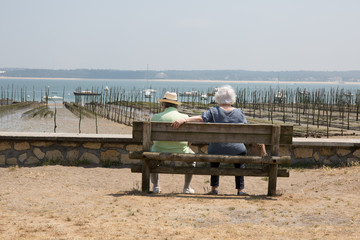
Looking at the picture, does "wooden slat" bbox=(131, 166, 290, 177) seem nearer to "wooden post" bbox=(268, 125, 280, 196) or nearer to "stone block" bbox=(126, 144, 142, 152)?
"wooden post" bbox=(268, 125, 280, 196)

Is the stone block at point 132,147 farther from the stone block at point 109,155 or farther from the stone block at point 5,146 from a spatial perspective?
the stone block at point 5,146

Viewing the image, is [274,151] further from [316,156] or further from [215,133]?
[316,156]

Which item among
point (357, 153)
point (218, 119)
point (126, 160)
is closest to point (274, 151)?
point (218, 119)

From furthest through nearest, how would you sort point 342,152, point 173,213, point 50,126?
point 50,126 < point 342,152 < point 173,213

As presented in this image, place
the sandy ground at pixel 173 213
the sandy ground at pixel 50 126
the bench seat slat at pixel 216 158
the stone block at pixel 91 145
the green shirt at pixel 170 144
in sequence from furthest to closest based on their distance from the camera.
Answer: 1. the sandy ground at pixel 50 126
2. the stone block at pixel 91 145
3. the green shirt at pixel 170 144
4. the bench seat slat at pixel 216 158
5. the sandy ground at pixel 173 213

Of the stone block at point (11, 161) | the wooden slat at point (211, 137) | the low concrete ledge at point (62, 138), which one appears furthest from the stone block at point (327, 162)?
the stone block at point (11, 161)

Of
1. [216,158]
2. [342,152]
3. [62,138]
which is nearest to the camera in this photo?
[216,158]

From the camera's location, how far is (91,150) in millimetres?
7258

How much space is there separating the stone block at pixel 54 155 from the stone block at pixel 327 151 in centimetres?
419

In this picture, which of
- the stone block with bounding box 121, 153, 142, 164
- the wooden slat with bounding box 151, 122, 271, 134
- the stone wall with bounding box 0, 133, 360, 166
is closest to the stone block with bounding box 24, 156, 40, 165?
the stone wall with bounding box 0, 133, 360, 166

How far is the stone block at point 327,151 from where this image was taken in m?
7.29

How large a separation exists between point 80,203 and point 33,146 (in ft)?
10.00

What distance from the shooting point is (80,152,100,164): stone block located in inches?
286

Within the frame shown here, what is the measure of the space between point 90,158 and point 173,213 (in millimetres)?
3429
